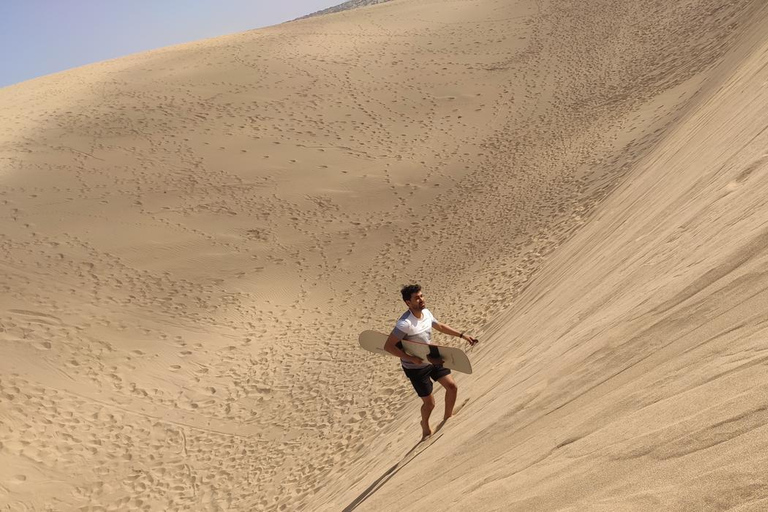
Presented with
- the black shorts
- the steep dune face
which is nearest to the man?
the black shorts

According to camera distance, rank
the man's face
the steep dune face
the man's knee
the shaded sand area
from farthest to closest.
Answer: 1. the man's knee
2. the man's face
3. the shaded sand area
4. the steep dune face

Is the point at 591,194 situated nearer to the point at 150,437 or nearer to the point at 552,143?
the point at 552,143

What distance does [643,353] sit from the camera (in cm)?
380

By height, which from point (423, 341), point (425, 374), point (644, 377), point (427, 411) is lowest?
point (644, 377)

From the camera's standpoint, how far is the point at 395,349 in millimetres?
5680

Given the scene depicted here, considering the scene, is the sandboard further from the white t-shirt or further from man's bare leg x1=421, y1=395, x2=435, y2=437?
man's bare leg x1=421, y1=395, x2=435, y2=437

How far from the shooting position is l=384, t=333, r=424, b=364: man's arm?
5656mm

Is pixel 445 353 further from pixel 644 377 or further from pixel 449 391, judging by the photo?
pixel 644 377

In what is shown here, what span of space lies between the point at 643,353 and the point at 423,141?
51.0 ft

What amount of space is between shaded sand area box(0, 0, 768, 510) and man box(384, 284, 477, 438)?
0.36 meters

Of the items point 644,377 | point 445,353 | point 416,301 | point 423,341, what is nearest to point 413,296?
point 416,301

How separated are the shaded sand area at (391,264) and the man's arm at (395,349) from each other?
2.06 ft

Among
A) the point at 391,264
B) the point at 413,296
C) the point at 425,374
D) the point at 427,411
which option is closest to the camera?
the point at 413,296

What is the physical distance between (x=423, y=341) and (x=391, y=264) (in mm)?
7958
